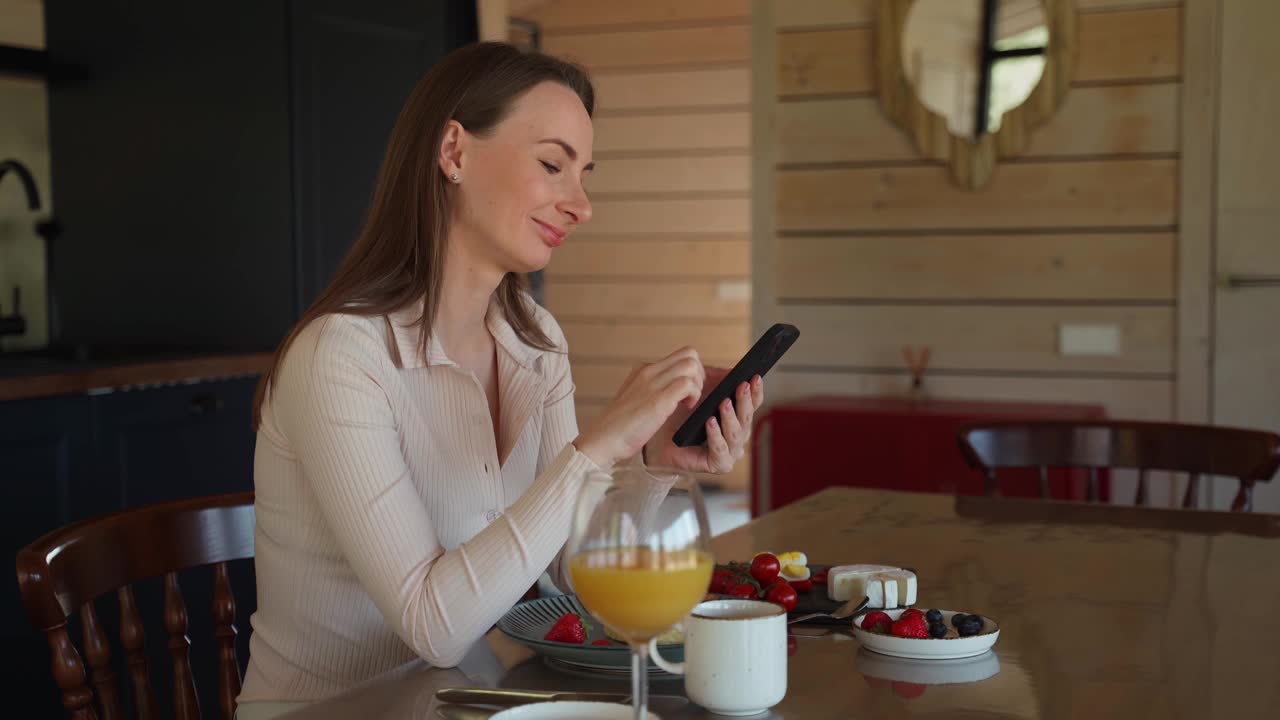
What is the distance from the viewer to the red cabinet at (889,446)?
3283 millimetres

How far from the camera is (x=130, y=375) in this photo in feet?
10.2

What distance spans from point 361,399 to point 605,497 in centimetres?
56

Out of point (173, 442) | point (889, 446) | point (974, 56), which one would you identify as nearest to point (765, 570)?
point (889, 446)

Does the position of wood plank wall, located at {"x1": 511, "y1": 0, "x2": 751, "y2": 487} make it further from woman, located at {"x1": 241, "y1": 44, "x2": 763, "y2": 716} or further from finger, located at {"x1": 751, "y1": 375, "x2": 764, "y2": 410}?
finger, located at {"x1": 751, "y1": 375, "x2": 764, "y2": 410}

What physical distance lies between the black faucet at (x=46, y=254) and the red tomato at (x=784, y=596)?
3.07 m

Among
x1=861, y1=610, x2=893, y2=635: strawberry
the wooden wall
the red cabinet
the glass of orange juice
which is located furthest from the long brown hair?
the wooden wall

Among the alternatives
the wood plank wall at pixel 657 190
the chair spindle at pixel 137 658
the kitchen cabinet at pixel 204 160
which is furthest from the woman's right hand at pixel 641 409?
the wood plank wall at pixel 657 190

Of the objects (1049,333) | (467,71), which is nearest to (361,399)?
(467,71)

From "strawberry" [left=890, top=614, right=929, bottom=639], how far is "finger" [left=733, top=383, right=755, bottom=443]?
11.6 inches

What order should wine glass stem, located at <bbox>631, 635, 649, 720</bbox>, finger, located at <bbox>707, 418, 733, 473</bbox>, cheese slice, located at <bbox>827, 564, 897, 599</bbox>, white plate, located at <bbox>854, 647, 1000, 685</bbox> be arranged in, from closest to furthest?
1. wine glass stem, located at <bbox>631, 635, 649, 720</bbox>
2. white plate, located at <bbox>854, 647, 1000, 685</bbox>
3. cheese slice, located at <bbox>827, 564, 897, 599</bbox>
4. finger, located at <bbox>707, 418, 733, 473</bbox>

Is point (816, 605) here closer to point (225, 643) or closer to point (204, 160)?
point (225, 643)

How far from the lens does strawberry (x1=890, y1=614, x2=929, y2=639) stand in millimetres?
1167

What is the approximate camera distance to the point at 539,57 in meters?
1.59

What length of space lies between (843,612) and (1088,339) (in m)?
2.45
